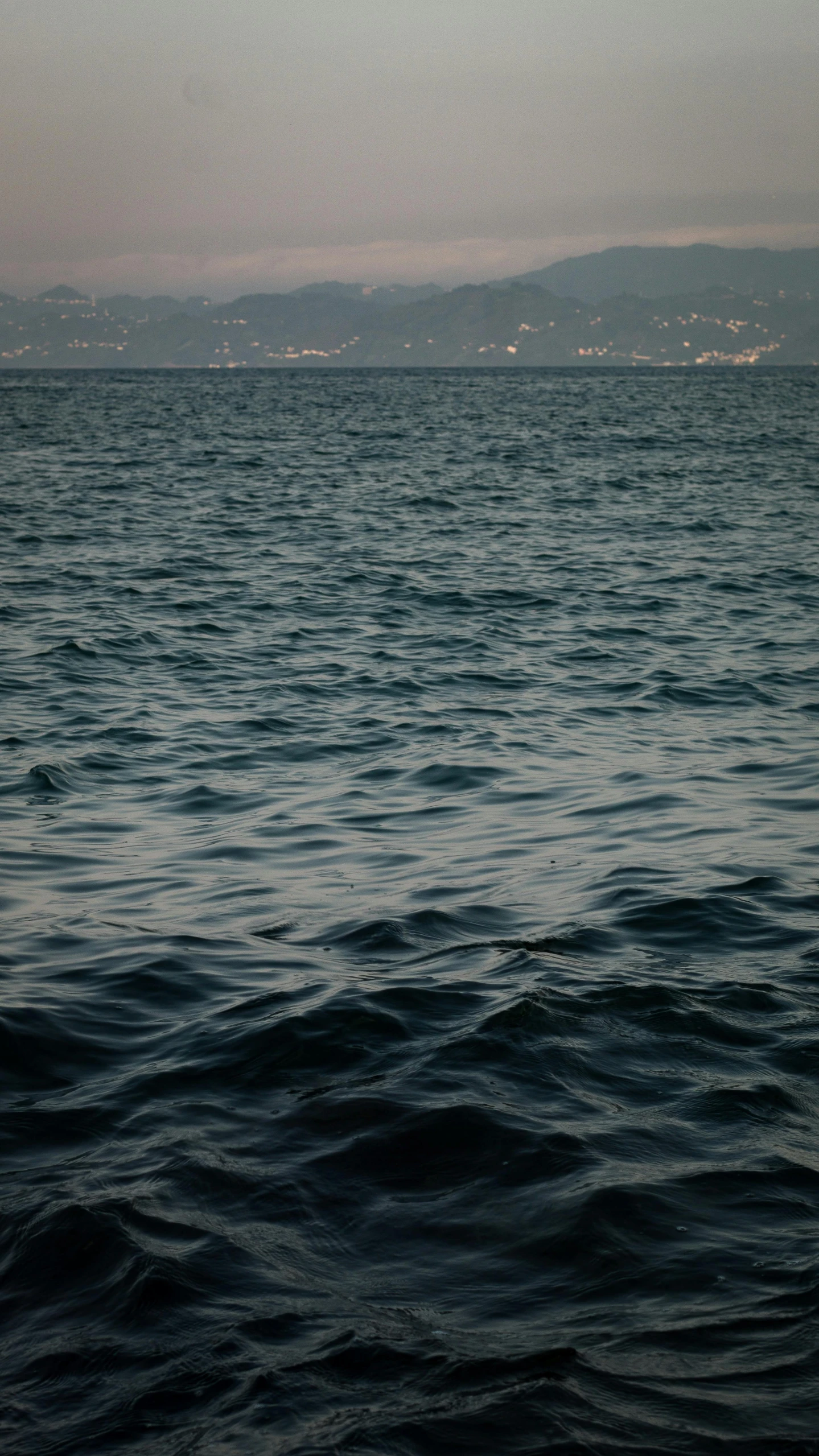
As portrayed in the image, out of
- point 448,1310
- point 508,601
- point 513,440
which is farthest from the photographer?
point 513,440

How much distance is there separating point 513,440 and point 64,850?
171ft

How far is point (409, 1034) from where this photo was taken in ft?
21.7

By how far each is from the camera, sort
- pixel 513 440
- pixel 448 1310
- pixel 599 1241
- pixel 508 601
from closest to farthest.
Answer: pixel 448 1310 < pixel 599 1241 < pixel 508 601 < pixel 513 440

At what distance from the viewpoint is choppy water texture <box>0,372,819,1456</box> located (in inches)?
156

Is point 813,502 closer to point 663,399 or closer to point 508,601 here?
Answer: point 508,601

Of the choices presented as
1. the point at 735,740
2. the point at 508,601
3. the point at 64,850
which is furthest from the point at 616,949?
the point at 508,601

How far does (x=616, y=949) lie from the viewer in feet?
26.0

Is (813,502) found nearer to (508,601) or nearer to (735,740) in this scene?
(508,601)

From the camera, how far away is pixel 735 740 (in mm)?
13773

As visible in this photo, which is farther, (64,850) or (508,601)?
(508,601)

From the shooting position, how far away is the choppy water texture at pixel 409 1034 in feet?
13.0

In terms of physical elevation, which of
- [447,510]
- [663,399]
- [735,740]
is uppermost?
[663,399]

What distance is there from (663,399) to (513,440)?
4738 cm

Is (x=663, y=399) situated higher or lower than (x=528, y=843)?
higher
